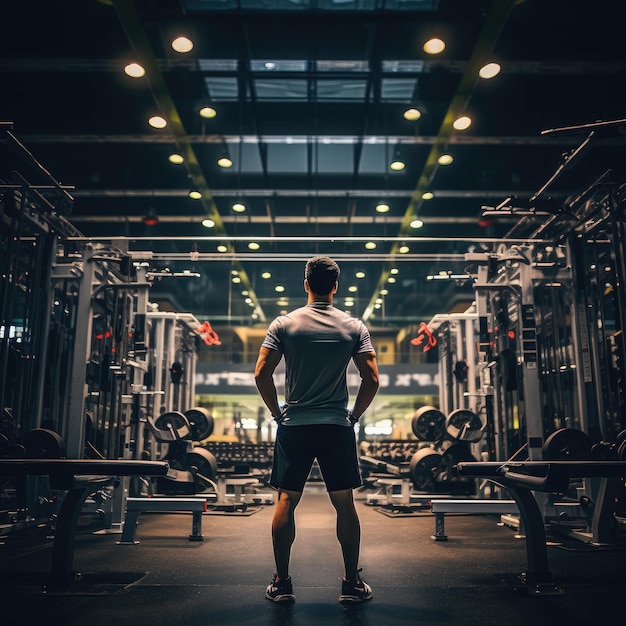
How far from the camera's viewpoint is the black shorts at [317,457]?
→ 2.18 metres

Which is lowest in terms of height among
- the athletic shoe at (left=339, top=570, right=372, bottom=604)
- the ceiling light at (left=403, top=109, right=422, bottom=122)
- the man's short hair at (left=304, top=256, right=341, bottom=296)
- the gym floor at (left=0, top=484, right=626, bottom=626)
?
the gym floor at (left=0, top=484, right=626, bottom=626)

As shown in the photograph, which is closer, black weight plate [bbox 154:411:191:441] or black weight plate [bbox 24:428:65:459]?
black weight plate [bbox 24:428:65:459]

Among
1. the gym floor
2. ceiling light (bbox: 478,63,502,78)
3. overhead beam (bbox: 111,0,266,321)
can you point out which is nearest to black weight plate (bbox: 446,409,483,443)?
the gym floor

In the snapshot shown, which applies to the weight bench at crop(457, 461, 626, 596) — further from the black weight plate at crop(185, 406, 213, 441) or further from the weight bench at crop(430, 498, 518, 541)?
the black weight plate at crop(185, 406, 213, 441)

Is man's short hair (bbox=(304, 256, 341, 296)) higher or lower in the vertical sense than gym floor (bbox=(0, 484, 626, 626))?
higher

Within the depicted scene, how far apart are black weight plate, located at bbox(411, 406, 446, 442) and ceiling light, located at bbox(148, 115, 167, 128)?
4.20 meters

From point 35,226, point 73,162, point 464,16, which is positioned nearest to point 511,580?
point 35,226

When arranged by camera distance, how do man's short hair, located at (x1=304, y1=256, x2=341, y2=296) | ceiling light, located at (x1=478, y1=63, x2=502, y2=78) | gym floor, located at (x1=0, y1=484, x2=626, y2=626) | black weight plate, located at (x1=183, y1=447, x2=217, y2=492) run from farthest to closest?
black weight plate, located at (x1=183, y1=447, x2=217, y2=492)
ceiling light, located at (x1=478, y1=63, x2=502, y2=78)
man's short hair, located at (x1=304, y1=256, x2=341, y2=296)
gym floor, located at (x1=0, y1=484, x2=626, y2=626)

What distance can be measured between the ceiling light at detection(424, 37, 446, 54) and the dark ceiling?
0.07 m

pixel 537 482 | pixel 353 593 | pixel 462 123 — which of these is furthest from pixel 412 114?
pixel 353 593

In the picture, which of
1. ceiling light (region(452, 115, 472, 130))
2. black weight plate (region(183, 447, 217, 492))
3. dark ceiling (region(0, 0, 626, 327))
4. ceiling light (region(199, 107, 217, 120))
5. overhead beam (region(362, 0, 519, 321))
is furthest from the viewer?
ceiling light (region(199, 107, 217, 120))

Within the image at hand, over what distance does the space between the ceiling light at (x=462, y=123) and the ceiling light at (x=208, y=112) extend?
2606 mm

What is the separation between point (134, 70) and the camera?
223 inches

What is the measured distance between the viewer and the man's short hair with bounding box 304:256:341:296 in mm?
2400
